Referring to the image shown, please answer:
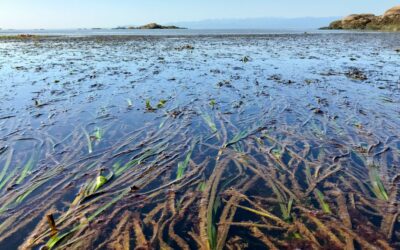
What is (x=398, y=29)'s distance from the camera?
69.4m

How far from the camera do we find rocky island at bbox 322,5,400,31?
7862 cm

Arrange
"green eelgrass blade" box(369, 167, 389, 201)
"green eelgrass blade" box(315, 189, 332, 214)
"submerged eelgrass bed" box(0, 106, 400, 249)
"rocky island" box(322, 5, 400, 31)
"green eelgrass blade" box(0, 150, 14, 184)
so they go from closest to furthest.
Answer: "submerged eelgrass bed" box(0, 106, 400, 249) < "green eelgrass blade" box(315, 189, 332, 214) < "green eelgrass blade" box(369, 167, 389, 201) < "green eelgrass blade" box(0, 150, 14, 184) < "rocky island" box(322, 5, 400, 31)

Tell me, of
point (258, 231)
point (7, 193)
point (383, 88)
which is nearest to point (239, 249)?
point (258, 231)

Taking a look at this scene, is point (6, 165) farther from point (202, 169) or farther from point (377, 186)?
point (377, 186)

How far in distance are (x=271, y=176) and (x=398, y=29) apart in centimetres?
8141

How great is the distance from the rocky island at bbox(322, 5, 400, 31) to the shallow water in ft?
256

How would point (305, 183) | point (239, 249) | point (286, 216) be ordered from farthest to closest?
1. point (305, 183)
2. point (286, 216)
3. point (239, 249)

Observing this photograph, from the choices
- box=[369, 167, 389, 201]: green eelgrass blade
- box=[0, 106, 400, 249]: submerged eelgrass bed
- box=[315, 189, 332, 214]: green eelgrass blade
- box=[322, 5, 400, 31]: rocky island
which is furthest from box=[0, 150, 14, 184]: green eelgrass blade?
box=[322, 5, 400, 31]: rocky island

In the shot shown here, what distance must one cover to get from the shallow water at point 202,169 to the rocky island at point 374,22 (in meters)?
77.9

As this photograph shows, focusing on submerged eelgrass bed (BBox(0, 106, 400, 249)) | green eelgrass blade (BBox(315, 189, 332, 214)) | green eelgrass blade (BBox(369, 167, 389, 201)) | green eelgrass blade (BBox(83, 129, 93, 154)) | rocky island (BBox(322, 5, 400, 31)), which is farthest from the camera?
rocky island (BBox(322, 5, 400, 31))

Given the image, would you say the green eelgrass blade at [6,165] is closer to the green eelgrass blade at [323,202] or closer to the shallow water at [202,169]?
the shallow water at [202,169]

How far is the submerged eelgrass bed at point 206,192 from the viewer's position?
362 centimetres

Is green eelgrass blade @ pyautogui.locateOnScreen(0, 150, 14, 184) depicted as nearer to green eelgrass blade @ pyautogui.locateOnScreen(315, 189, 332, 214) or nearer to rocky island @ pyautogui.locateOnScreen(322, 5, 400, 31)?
green eelgrass blade @ pyautogui.locateOnScreen(315, 189, 332, 214)

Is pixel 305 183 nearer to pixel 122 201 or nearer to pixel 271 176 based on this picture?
pixel 271 176
